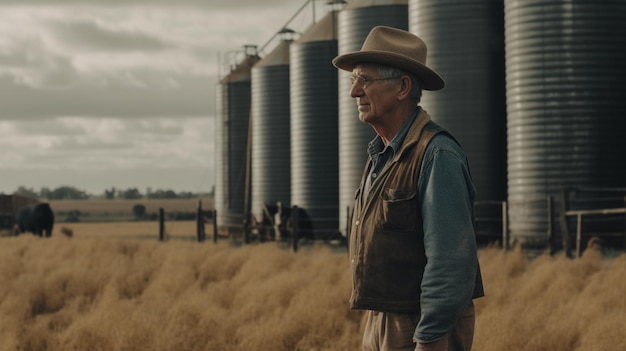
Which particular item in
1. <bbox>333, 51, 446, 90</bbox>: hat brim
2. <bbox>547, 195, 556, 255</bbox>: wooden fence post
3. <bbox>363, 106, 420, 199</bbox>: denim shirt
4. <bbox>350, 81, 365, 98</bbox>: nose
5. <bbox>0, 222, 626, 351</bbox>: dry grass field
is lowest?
<bbox>0, 222, 626, 351</bbox>: dry grass field

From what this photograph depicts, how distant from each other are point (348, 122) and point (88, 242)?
27.2ft

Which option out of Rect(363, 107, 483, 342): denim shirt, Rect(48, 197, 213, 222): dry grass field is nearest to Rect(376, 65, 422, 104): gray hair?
Rect(363, 107, 483, 342): denim shirt

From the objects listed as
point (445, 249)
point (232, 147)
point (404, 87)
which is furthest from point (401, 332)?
point (232, 147)

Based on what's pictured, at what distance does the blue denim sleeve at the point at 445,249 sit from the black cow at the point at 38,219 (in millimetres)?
33554

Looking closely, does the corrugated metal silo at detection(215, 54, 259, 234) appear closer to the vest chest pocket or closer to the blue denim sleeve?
the vest chest pocket

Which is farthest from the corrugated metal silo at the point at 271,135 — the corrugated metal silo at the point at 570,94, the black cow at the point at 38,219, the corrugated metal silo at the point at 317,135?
the corrugated metal silo at the point at 570,94

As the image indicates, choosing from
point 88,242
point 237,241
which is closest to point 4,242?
point 88,242

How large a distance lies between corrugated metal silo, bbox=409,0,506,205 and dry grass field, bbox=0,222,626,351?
695cm

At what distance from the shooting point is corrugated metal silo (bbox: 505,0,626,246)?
2172cm

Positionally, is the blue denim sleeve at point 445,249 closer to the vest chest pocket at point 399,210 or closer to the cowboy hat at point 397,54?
the vest chest pocket at point 399,210

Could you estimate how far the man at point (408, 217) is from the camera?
3352mm

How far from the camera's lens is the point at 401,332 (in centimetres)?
356

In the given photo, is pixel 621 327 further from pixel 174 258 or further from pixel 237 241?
pixel 237 241

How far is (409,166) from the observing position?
351 cm
